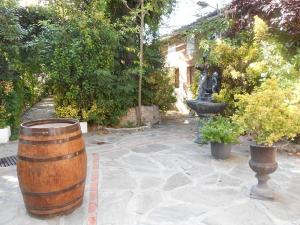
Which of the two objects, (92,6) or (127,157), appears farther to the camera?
(92,6)

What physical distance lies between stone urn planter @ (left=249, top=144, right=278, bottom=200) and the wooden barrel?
2.23m

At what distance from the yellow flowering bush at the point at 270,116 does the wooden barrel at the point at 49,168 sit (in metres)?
2.27

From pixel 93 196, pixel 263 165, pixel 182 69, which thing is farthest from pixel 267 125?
pixel 182 69

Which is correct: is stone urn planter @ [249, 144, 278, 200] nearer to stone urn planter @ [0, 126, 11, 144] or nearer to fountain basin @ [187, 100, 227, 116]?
fountain basin @ [187, 100, 227, 116]

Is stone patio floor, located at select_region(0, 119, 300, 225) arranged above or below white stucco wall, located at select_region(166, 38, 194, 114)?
below

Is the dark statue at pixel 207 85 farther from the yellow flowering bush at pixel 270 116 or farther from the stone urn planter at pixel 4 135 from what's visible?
the stone urn planter at pixel 4 135

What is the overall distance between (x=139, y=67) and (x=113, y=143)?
8.35 feet

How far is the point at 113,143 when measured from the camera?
7145 mm

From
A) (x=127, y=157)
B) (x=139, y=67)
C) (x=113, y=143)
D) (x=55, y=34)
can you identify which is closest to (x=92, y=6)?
(x=55, y=34)

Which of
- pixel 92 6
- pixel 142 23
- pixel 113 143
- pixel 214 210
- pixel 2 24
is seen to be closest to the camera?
pixel 214 210

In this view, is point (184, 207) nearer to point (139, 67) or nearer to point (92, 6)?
point (139, 67)

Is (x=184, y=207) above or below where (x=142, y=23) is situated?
below

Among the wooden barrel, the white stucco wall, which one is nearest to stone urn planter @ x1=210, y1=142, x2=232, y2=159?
the wooden barrel

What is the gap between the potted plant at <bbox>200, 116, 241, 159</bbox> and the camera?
17.5ft
